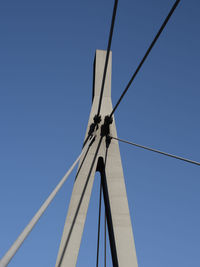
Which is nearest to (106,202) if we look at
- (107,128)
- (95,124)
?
(107,128)

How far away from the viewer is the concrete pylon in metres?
9.34

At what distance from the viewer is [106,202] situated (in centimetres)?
1041

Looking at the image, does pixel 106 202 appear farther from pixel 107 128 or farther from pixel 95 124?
pixel 95 124

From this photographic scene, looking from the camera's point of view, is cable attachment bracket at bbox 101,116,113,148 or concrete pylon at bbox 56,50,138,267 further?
cable attachment bracket at bbox 101,116,113,148

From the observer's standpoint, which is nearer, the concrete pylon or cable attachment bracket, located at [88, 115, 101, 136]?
the concrete pylon

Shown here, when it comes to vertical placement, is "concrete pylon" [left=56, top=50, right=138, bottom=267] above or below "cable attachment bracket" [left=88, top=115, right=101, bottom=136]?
below

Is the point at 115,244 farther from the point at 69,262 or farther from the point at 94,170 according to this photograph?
the point at 94,170

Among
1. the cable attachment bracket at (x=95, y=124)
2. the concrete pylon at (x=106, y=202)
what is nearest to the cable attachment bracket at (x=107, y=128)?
the concrete pylon at (x=106, y=202)

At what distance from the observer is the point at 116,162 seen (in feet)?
35.2

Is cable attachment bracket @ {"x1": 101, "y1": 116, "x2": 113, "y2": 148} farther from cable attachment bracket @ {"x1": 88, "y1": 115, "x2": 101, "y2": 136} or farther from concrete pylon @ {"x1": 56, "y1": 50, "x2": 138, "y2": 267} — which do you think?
cable attachment bracket @ {"x1": 88, "y1": 115, "x2": 101, "y2": 136}

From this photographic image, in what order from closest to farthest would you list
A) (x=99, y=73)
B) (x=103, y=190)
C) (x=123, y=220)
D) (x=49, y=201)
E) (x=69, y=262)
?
(x=49, y=201) < (x=69, y=262) < (x=123, y=220) < (x=103, y=190) < (x=99, y=73)

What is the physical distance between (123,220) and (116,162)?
5.67 ft

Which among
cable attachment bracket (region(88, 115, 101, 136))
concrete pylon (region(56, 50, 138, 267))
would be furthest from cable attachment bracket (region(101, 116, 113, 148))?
cable attachment bracket (region(88, 115, 101, 136))

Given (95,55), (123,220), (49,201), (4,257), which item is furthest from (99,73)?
(4,257)
